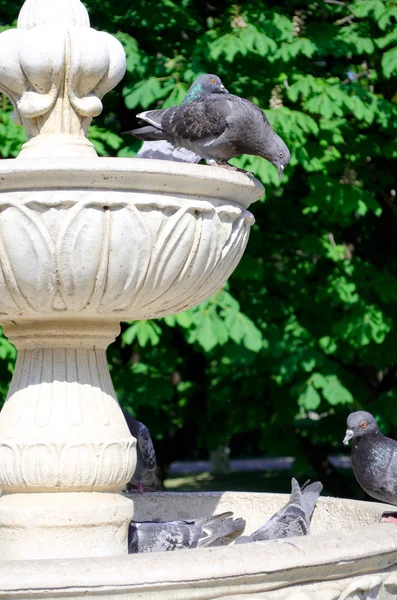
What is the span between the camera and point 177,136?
448cm

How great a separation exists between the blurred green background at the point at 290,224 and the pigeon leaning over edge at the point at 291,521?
7.34ft

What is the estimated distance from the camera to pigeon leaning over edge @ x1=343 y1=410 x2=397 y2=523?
4762mm

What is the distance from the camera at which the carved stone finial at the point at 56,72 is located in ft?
11.9

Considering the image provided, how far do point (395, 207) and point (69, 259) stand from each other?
546cm

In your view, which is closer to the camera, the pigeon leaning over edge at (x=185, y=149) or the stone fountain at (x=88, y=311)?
the stone fountain at (x=88, y=311)

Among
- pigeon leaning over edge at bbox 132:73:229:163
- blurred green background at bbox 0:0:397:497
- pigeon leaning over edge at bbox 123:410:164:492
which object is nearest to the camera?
pigeon leaning over edge at bbox 132:73:229:163

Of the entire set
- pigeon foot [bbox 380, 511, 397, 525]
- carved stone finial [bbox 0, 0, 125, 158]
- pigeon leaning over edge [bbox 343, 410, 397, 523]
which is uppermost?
carved stone finial [bbox 0, 0, 125, 158]

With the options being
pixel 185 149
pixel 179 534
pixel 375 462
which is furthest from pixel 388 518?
pixel 185 149

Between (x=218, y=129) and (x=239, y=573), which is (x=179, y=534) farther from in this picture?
(x=218, y=129)

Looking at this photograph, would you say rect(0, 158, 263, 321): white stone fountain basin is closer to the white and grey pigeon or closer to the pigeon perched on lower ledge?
the white and grey pigeon

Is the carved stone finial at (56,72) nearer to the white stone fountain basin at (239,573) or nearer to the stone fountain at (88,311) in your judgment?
the stone fountain at (88,311)

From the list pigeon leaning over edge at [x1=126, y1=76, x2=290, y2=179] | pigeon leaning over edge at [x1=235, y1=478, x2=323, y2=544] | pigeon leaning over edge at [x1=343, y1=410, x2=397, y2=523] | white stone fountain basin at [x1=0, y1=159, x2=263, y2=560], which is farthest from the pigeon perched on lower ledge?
pigeon leaning over edge at [x1=235, y1=478, x2=323, y2=544]

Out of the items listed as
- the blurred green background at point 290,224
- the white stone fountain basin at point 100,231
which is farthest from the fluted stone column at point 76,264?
the blurred green background at point 290,224

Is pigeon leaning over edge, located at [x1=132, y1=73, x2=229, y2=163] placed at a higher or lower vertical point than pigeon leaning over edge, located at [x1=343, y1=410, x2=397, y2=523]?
higher
